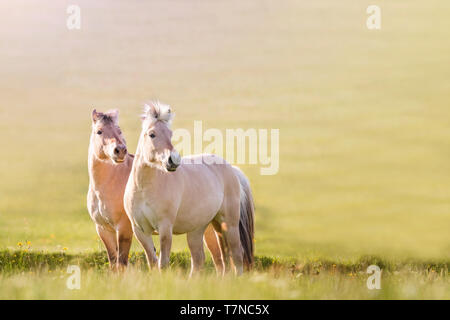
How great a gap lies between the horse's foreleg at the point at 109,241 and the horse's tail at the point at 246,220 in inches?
95.9

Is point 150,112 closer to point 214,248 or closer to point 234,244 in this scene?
point 234,244

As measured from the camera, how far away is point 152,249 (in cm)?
849

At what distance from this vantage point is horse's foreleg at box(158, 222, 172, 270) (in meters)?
8.11

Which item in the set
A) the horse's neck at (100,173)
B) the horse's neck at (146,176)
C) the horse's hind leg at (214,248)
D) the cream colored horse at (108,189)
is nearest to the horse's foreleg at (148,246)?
the horse's neck at (146,176)

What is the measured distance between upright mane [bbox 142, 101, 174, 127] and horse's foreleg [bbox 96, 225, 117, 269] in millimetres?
2531

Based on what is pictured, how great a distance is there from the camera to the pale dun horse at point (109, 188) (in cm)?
905

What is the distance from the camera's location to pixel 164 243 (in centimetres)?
814

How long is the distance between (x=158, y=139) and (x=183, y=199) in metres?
1.28

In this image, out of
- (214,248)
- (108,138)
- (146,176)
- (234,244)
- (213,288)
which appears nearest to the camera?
(213,288)

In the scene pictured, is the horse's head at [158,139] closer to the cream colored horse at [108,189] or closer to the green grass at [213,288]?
the cream colored horse at [108,189]

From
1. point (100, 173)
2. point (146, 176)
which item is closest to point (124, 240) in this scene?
point (100, 173)
